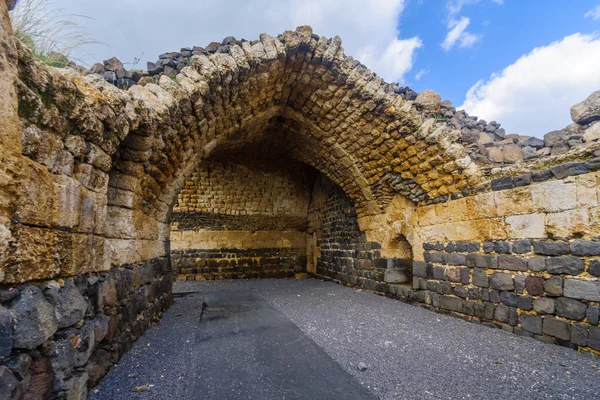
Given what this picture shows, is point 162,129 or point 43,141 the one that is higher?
point 162,129

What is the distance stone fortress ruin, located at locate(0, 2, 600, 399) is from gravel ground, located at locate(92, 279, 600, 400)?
0.25 metres

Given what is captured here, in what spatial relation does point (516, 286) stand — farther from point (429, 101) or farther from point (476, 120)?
point (429, 101)

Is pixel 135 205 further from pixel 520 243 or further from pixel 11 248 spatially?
pixel 520 243

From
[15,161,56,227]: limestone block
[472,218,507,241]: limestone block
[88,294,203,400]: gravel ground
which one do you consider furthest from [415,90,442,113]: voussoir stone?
[15,161,56,227]: limestone block

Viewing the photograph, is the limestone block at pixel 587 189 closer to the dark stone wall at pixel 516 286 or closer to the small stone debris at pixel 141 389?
the dark stone wall at pixel 516 286

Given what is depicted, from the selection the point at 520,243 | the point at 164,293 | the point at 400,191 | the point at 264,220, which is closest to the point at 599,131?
the point at 520,243

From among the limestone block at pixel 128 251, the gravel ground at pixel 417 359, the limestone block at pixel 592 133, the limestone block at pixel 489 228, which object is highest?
the limestone block at pixel 592 133

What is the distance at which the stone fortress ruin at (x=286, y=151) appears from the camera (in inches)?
61.0

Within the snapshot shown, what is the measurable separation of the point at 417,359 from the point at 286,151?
5.92m

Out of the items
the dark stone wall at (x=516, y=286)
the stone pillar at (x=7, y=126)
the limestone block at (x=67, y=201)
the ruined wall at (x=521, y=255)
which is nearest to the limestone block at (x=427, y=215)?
the ruined wall at (x=521, y=255)

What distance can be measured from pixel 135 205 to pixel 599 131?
5.03m

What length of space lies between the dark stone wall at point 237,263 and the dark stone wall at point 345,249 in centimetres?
116

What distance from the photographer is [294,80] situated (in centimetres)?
504

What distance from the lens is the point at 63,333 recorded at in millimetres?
1769
